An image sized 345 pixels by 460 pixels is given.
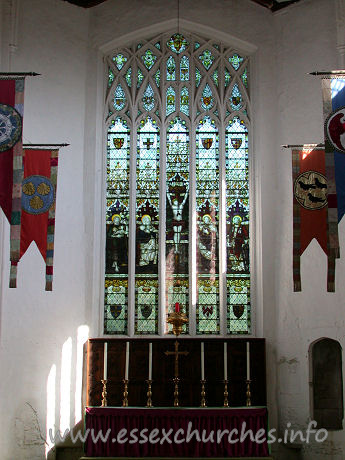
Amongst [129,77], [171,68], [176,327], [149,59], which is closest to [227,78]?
[171,68]

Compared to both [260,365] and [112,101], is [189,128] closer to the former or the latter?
[112,101]

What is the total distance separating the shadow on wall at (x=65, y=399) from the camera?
9.87 meters

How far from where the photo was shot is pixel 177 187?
1121 centimetres


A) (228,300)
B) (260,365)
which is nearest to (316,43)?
(228,300)

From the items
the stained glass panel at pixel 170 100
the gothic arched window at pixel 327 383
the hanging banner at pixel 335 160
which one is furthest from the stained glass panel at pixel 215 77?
the gothic arched window at pixel 327 383

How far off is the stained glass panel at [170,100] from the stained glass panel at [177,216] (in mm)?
176

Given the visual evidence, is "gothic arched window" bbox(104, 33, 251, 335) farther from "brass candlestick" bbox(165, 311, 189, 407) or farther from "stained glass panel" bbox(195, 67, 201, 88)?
"brass candlestick" bbox(165, 311, 189, 407)

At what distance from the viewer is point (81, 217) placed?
10742mm

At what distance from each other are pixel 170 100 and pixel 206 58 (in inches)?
35.2

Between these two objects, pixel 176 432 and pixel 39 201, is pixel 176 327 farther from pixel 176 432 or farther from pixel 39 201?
pixel 39 201

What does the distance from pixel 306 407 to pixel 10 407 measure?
153 inches

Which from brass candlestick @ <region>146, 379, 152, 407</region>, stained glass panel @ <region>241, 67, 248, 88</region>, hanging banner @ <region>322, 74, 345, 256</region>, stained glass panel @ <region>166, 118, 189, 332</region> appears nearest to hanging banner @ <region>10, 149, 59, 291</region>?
brass candlestick @ <region>146, 379, 152, 407</region>

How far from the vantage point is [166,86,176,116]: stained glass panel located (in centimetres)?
1147

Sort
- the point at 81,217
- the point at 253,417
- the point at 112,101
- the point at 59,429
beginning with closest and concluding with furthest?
the point at 253,417, the point at 59,429, the point at 81,217, the point at 112,101
